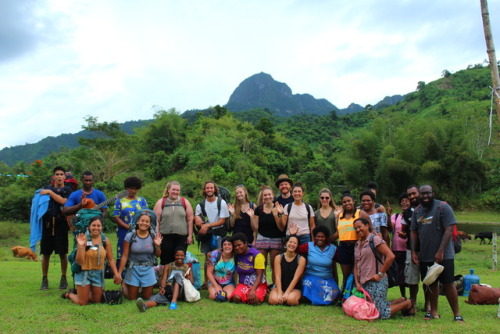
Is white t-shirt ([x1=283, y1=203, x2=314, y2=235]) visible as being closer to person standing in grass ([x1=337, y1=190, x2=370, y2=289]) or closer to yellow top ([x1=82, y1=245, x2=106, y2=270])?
person standing in grass ([x1=337, y1=190, x2=370, y2=289])

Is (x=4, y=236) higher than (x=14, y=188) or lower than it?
lower

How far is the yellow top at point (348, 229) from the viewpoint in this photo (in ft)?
17.8

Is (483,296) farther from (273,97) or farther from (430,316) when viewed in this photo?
(273,97)

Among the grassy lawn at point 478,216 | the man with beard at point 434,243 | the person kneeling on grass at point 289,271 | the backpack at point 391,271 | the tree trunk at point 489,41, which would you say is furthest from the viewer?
the grassy lawn at point 478,216

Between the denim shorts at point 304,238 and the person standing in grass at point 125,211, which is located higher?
the person standing in grass at point 125,211

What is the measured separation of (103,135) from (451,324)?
40566 millimetres

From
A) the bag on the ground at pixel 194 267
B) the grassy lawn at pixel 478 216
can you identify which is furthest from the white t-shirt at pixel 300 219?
the grassy lawn at pixel 478 216

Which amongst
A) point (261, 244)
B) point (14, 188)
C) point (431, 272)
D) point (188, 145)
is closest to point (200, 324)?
point (261, 244)

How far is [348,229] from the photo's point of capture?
5453 mm

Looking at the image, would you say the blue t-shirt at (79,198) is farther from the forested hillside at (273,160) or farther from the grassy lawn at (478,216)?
the grassy lawn at (478,216)

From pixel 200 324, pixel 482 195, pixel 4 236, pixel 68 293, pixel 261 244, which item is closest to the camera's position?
pixel 200 324

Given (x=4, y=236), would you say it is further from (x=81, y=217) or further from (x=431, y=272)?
(x=431, y=272)

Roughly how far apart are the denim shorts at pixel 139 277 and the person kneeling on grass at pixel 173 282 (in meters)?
0.19

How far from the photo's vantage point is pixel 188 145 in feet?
118
